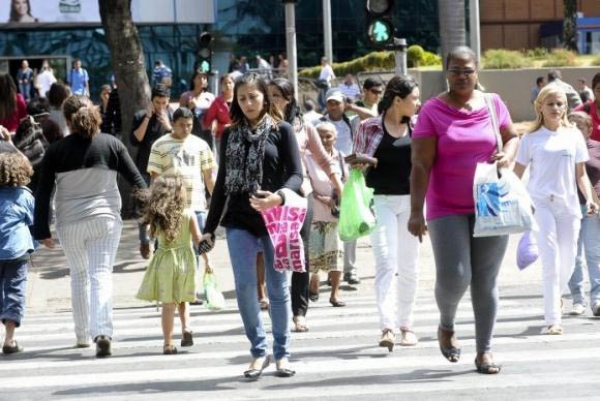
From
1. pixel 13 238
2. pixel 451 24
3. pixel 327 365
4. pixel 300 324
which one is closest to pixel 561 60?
pixel 451 24

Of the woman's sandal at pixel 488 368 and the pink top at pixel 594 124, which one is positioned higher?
the pink top at pixel 594 124

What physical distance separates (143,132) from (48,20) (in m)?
36.8

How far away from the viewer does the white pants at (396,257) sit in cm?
894

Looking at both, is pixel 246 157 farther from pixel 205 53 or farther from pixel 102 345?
pixel 205 53

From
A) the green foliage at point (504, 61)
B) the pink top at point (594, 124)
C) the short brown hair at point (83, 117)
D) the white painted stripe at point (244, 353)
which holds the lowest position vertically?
the white painted stripe at point (244, 353)

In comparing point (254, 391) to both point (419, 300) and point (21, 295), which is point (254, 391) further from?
point (419, 300)

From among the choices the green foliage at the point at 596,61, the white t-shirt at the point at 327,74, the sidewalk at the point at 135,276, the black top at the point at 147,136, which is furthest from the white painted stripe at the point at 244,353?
the white t-shirt at the point at 327,74

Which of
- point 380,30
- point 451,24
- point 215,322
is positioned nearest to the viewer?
point 215,322

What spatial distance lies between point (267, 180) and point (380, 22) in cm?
759

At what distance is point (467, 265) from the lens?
7543mm

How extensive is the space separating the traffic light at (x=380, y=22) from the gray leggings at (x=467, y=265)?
7.83 meters

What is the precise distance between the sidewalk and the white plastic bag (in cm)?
513

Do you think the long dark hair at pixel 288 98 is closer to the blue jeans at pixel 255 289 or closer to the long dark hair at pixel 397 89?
the long dark hair at pixel 397 89

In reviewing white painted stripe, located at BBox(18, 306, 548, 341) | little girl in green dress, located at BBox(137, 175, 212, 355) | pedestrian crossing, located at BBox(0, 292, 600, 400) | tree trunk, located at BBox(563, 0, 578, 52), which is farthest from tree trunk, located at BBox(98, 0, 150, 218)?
tree trunk, located at BBox(563, 0, 578, 52)
